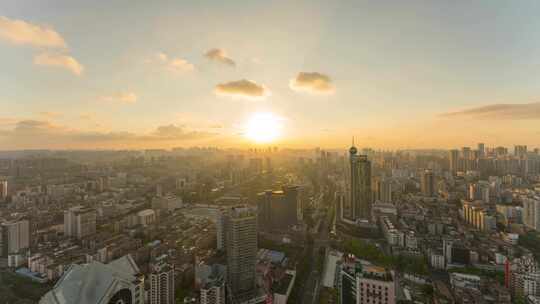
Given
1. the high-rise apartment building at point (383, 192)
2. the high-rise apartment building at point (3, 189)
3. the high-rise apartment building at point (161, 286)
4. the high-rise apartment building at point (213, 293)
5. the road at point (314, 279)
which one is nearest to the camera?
the high-rise apartment building at point (213, 293)

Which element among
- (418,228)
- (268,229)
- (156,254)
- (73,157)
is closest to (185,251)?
(156,254)

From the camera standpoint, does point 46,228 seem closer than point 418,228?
Yes

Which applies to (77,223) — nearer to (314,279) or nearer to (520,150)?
(314,279)

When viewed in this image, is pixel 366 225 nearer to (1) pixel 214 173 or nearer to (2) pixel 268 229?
(2) pixel 268 229

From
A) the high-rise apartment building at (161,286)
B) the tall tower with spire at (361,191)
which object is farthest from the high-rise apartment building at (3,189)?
the tall tower with spire at (361,191)

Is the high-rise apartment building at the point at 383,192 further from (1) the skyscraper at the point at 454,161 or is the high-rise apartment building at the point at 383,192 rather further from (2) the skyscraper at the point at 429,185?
(1) the skyscraper at the point at 454,161
